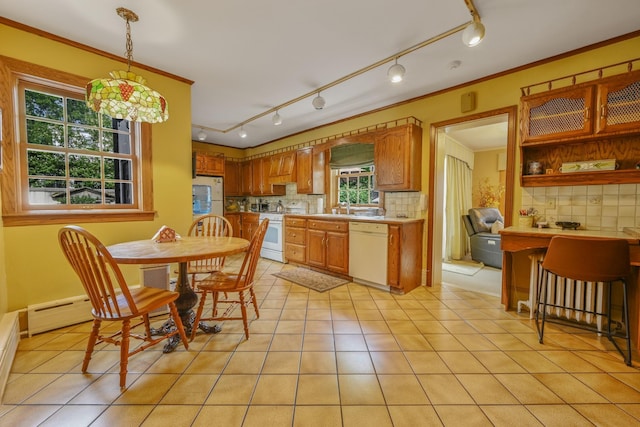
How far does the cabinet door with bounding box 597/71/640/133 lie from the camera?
2.05m

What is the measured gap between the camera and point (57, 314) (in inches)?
87.0

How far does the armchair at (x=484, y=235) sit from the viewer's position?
4.44 meters

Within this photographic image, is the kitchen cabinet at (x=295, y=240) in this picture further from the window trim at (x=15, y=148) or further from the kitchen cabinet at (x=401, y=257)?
the window trim at (x=15, y=148)

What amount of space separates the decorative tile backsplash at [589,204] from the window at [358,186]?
6.56 ft

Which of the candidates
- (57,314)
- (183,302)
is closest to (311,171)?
(183,302)

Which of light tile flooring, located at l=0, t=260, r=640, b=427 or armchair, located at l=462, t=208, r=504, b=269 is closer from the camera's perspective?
light tile flooring, located at l=0, t=260, r=640, b=427

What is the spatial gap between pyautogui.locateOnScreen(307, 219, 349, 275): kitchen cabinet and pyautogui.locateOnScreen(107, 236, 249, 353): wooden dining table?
1.76 metres

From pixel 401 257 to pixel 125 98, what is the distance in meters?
2.96

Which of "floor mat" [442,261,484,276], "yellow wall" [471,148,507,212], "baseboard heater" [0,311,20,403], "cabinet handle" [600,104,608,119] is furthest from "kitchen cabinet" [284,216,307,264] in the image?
"yellow wall" [471,148,507,212]

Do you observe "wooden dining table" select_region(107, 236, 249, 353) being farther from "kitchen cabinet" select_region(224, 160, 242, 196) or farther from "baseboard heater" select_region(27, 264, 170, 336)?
"kitchen cabinet" select_region(224, 160, 242, 196)

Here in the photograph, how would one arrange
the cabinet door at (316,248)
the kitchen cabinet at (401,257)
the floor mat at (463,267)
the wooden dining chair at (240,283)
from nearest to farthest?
the wooden dining chair at (240,283), the kitchen cabinet at (401,257), the cabinet door at (316,248), the floor mat at (463,267)

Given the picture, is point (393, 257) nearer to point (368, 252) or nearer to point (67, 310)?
point (368, 252)

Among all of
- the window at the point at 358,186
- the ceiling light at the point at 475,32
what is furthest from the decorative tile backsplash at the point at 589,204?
the window at the point at 358,186

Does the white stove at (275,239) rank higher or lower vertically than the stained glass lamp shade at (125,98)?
lower
